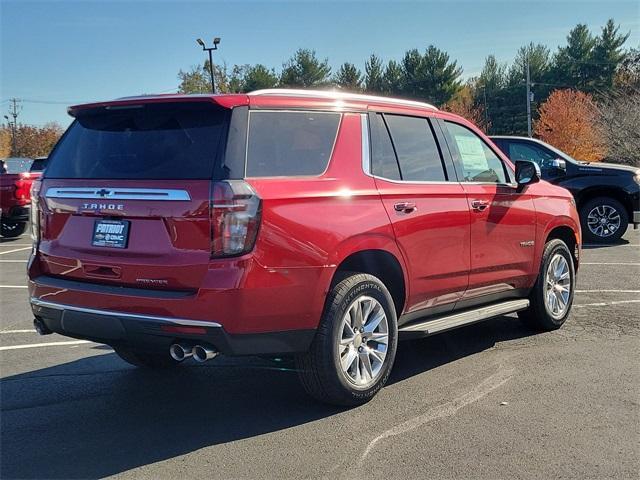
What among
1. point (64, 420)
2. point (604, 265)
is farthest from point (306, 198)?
point (604, 265)

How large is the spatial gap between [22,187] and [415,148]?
11495mm

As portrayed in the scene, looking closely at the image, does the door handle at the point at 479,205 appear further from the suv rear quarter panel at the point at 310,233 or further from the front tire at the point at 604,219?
the front tire at the point at 604,219

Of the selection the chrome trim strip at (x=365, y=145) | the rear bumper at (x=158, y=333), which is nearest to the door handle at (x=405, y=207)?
the chrome trim strip at (x=365, y=145)

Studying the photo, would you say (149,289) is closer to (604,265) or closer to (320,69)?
(604,265)

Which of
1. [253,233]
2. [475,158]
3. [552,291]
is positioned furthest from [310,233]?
[552,291]

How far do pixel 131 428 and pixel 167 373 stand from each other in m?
1.11

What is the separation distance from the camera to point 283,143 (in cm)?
380

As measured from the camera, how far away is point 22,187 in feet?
45.1

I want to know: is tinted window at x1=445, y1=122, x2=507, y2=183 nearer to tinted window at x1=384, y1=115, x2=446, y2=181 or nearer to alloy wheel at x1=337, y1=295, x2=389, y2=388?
tinted window at x1=384, y1=115, x2=446, y2=181

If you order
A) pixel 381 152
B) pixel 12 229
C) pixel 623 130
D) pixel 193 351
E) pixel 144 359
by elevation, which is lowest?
pixel 144 359

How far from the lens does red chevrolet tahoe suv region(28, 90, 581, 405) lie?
346 cm

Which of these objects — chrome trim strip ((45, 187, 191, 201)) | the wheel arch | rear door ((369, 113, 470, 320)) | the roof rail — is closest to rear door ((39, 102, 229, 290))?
chrome trim strip ((45, 187, 191, 201))

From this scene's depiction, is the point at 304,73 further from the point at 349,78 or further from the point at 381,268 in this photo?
the point at 381,268

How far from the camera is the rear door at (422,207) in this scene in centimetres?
435
